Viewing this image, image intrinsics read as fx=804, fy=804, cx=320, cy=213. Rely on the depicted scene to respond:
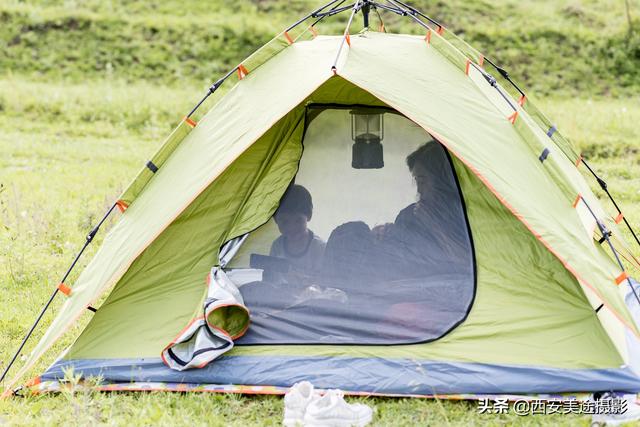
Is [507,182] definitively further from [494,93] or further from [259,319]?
[259,319]

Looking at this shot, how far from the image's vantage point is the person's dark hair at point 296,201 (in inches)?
179

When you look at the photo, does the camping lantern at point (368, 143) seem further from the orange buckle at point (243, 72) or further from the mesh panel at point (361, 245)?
the orange buckle at point (243, 72)

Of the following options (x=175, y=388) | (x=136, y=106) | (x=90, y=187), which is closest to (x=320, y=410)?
(x=175, y=388)

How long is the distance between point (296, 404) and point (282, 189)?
1.42 meters

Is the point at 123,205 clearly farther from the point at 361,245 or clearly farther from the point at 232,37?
the point at 232,37

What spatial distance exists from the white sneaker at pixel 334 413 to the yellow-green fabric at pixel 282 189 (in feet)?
1.75

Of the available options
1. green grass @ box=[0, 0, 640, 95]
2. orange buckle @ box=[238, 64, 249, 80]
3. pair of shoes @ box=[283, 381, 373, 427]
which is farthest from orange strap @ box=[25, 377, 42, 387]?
green grass @ box=[0, 0, 640, 95]

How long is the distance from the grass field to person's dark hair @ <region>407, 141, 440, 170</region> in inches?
54.3

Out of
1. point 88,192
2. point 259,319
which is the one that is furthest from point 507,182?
point 88,192

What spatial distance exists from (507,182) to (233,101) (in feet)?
5.08

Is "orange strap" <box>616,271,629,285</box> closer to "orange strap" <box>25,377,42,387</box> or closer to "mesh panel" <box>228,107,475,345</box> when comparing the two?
"mesh panel" <box>228,107,475,345</box>

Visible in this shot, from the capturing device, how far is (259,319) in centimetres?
417

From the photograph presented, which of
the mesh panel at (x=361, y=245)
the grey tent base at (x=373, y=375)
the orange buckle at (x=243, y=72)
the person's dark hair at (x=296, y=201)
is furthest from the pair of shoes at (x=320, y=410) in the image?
the orange buckle at (x=243, y=72)

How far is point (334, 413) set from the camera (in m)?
3.45
